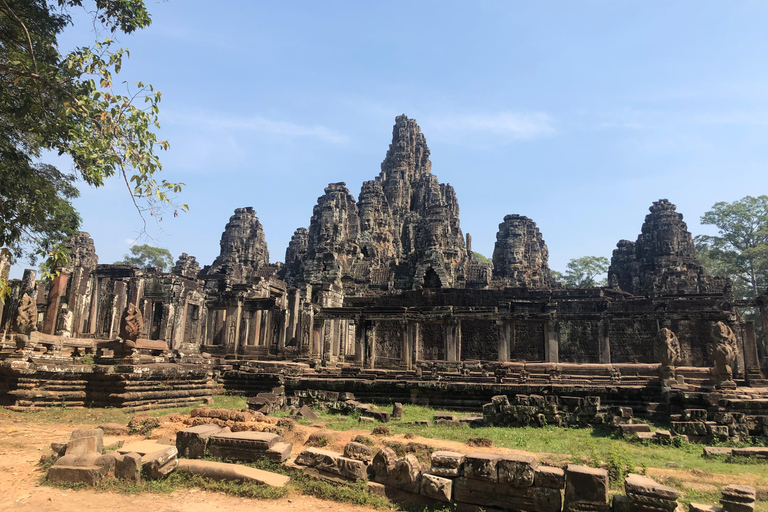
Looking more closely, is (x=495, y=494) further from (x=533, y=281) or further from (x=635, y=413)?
(x=533, y=281)

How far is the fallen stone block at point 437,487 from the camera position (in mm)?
5398

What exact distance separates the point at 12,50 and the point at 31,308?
334 inches

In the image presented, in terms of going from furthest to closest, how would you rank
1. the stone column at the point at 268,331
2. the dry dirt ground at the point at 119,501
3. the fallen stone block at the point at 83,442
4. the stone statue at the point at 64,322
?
the stone column at the point at 268,331, the stone statue at the point at 64,322, the fallen stone block at the point at 83,442, the dry dirt ground at the point at 119,501

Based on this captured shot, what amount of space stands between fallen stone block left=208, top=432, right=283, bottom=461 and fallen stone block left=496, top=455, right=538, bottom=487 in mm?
3015

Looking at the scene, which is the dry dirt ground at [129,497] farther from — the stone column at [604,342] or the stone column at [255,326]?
the stone column at [255,326]

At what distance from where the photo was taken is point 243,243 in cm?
5028

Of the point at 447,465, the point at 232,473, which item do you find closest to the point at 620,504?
the point at 447,465

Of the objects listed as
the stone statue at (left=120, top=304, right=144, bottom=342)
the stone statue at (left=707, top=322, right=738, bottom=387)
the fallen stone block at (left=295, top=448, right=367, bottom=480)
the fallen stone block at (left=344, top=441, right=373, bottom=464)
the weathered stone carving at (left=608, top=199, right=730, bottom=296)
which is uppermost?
the weathered stone carving at (left=608, top=199, right=730, bottom=296)

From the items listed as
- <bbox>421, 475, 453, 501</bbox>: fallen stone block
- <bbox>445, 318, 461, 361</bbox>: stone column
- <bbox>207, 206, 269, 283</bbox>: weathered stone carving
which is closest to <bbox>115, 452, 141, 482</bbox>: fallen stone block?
<bbox>421, 475, 453, 501</bbox>: fallen stone block

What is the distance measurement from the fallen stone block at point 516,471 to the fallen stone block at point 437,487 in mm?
577

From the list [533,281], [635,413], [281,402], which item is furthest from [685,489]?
[533,281]

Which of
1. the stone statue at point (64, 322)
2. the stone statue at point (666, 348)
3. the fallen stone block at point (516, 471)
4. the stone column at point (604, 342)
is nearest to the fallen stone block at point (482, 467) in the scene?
the fallen stone block at point (516, 471)

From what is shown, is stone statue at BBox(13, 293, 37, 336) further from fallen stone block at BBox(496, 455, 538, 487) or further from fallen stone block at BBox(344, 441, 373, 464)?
fallen stone block at BBox(496, 455, 538, 487)

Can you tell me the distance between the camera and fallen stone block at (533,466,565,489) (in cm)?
506
